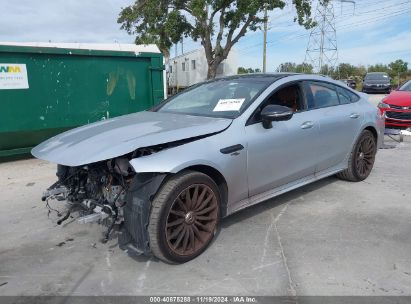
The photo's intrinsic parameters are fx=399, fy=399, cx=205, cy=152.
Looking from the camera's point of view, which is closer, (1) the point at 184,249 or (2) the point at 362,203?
(1) the point at 184,249

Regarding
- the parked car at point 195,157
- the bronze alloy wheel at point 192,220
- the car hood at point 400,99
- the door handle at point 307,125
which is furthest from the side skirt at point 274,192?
the car hood at point 400,99

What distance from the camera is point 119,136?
3371 millimetres

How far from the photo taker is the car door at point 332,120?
15.3 feet

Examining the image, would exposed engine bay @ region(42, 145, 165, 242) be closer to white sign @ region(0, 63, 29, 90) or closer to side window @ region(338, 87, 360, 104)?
side window @ region(338, 87, 360, 104)

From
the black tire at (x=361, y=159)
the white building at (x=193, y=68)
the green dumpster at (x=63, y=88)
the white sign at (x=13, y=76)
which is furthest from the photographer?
the white building at (x=193, y=68)

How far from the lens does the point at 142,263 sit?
3.39m

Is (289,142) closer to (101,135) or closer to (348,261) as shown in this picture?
(348,261)

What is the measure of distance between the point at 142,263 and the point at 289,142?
6.22 feet

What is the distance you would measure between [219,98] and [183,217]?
1493mm

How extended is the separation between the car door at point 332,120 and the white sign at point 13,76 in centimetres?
480

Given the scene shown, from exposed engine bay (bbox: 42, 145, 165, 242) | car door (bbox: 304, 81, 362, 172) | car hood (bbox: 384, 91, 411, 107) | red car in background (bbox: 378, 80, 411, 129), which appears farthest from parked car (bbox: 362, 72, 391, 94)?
exposed engine bay (bbox: 42, 145, 165, 242)

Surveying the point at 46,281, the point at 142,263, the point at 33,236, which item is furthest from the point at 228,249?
the point at 33,236

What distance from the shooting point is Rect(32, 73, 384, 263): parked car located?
3.13 m

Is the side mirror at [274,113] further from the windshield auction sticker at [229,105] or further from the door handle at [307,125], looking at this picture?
the door handle at [307,125]
